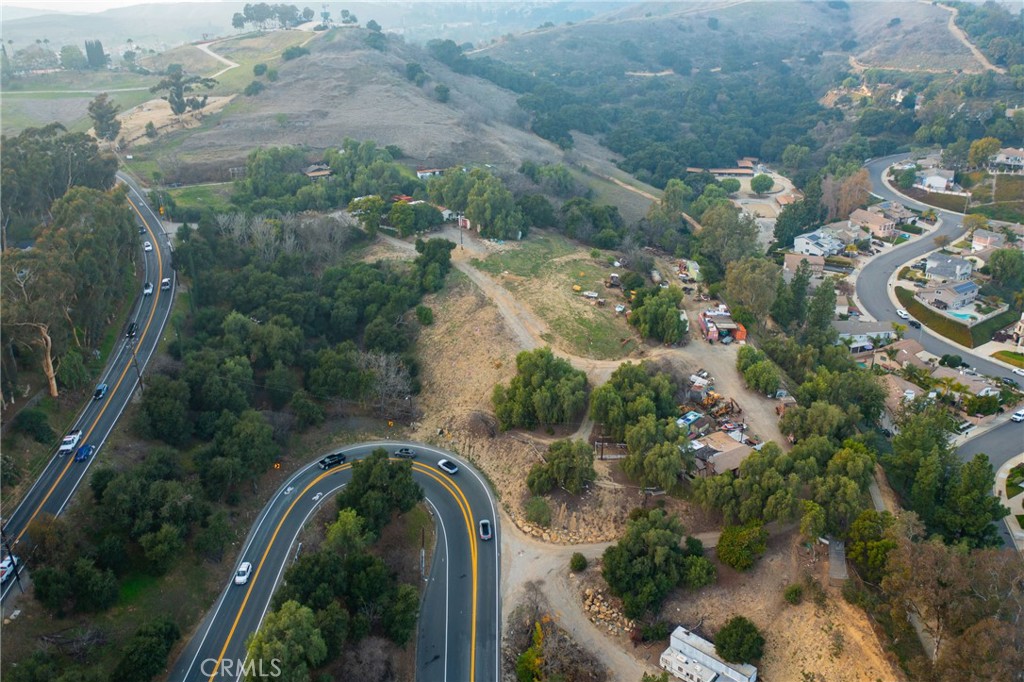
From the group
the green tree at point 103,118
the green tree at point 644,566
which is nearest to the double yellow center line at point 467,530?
the green tree at point 644,566

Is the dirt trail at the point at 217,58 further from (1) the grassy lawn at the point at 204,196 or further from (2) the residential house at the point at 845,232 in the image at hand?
(2) the residential house at the point at 845,232

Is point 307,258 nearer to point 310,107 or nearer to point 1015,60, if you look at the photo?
point 310,107

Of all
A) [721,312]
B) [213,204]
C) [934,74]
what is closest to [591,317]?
[721,312]

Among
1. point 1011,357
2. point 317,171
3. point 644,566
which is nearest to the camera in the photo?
point 644,566

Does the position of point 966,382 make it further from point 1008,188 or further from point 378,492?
point 1008,188

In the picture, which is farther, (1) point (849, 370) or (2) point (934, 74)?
(2) point (934, 74)

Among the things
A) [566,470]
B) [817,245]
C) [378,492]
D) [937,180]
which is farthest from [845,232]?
[378,492]
